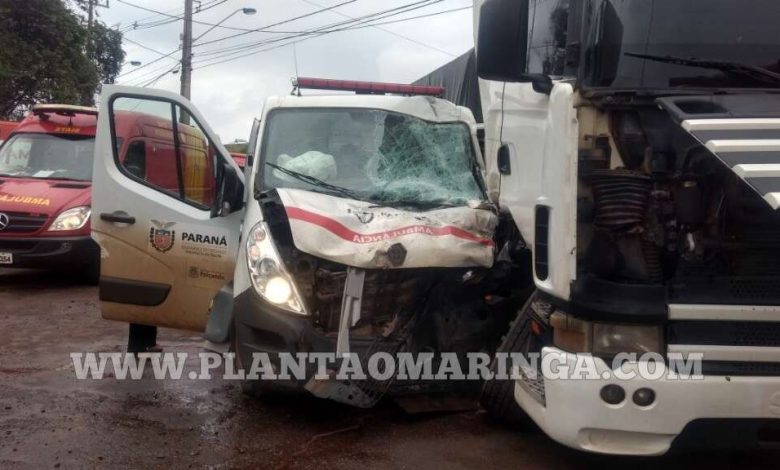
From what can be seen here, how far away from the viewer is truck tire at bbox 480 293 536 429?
13.7 feet

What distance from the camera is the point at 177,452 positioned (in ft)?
14.0

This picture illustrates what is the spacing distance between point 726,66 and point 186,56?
20.8 m

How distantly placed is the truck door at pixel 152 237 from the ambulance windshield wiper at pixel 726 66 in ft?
9.75

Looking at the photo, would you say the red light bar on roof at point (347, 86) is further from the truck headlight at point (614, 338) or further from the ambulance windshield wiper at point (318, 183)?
the truck headlight at point (614, 338)

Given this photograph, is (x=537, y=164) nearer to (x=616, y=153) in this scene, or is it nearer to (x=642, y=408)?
(x=616, y=153)

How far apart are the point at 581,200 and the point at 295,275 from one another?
181cm

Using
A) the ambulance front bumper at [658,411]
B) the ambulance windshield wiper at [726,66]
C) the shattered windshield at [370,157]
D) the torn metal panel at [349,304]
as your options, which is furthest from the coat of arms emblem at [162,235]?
the ambulance windshield wiper at [726,66]

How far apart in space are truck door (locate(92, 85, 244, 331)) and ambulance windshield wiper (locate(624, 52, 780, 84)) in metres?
2.97

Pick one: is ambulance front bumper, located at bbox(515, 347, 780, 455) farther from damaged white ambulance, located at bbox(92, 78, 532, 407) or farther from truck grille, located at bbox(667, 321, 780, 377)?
damaged white ambulance, located at bbox(92, 78, 532, 407)

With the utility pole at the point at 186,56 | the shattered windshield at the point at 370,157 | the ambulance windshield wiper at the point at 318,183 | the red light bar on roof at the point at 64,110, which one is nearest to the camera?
the ambulance windshield wiper at the point at 318,183

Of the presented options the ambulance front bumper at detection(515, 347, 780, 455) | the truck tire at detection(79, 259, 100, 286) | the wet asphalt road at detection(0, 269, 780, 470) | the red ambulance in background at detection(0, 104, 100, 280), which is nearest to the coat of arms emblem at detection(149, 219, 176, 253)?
the wet asphalt road at detection(0, 269, 780, 470)

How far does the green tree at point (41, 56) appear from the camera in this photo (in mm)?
18734

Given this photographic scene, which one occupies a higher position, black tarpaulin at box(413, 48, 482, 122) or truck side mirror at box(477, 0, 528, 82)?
truck side mirror at box(477, 0, 528, 82)

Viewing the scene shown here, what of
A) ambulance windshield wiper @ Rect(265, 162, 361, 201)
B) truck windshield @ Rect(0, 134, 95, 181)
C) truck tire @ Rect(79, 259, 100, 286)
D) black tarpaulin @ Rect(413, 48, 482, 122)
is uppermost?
black tarpaulin @ Rect(413, 48, 482, 122)
